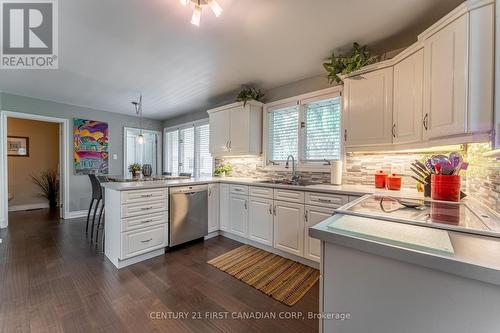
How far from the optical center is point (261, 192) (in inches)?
110

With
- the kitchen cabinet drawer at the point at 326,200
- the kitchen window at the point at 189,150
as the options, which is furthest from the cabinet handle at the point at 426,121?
the kitchen window at the point at 189,150

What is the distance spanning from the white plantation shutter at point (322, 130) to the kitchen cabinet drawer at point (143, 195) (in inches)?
79.6

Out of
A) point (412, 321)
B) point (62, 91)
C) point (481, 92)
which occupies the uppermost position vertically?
point (62, 91)

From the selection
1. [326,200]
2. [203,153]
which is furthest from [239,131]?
[326,200]

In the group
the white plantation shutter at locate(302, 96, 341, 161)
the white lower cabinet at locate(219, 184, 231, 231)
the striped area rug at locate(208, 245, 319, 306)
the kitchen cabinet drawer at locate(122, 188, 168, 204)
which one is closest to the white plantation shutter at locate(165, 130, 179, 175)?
the white lower cabinet at locate(219, 184, 231, 231)

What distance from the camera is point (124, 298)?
1.81 metres

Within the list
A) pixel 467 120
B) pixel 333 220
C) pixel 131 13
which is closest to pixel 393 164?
pixel 467 120

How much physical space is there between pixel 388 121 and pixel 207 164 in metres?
3.56

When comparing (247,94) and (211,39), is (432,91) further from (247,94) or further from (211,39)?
(247,94)

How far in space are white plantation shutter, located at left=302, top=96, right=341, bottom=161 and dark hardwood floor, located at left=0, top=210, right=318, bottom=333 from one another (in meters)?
1.70

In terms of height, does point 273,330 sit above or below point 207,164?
below

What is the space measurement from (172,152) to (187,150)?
2.51 feet

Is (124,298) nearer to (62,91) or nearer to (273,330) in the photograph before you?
(273,330)

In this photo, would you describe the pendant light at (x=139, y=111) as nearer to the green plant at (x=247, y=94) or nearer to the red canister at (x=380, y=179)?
the green plant at (x=247, y=94)
